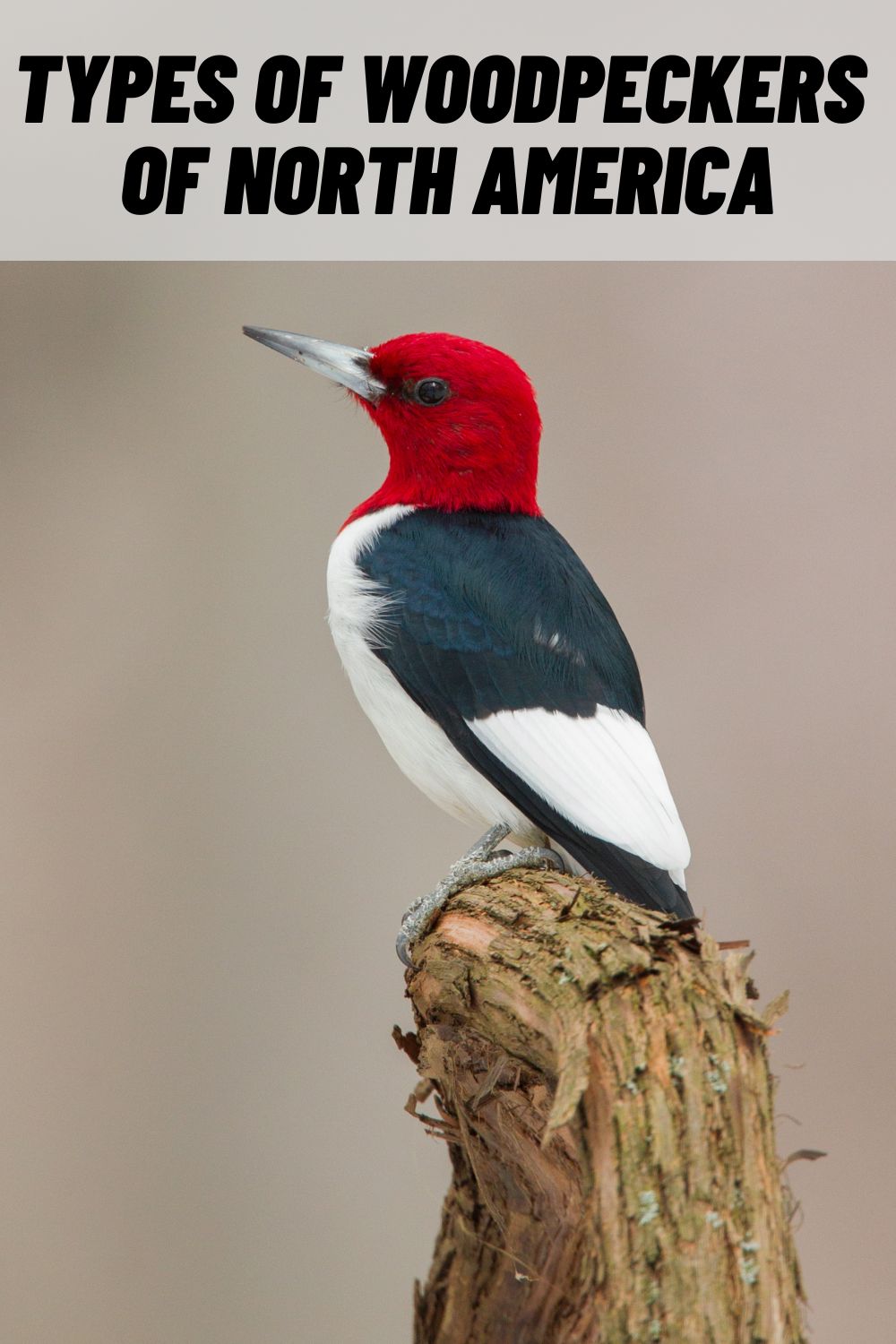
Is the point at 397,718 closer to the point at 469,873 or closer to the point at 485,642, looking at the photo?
the point at 485,642

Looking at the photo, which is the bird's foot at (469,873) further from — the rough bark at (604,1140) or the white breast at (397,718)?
the rough bark at (604,1140)

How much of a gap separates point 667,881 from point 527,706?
0.40 metres

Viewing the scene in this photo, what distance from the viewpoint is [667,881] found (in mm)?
2059

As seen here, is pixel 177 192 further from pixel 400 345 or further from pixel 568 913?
pixel 568 913

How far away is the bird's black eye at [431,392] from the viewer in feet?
8.55

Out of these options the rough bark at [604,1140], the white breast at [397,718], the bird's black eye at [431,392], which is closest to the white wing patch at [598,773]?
the white breast at [397,718]

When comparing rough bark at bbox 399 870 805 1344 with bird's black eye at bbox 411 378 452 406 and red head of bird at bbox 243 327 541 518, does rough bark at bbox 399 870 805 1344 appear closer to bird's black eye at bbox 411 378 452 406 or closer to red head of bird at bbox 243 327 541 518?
red head of bird at bbox 243 327 541 518

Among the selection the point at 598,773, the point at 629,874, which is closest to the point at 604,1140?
the point at 629,874

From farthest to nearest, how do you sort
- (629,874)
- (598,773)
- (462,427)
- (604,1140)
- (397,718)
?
1. (462,427)
2. (397,718)
3. (598,773)
4. (629,874)
5. (604,1140)

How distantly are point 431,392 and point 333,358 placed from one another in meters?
0.25

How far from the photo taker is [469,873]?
209cm

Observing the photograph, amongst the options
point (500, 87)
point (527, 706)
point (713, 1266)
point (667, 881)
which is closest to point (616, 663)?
point (527, 706)

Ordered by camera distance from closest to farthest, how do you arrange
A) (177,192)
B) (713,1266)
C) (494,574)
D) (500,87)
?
(713,1266)
(494,574)
(500,87)
(177,192)

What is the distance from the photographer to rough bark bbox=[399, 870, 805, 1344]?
4.11 ft
